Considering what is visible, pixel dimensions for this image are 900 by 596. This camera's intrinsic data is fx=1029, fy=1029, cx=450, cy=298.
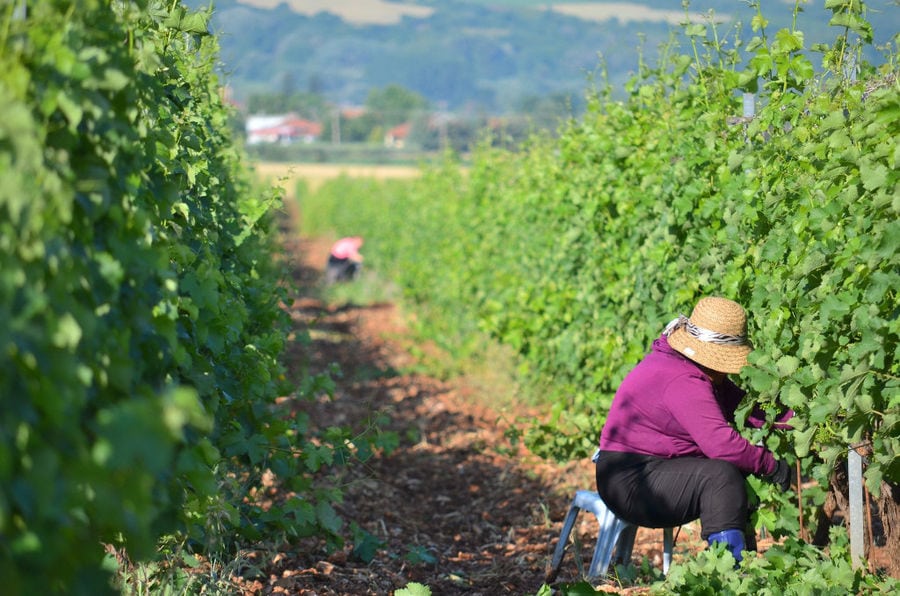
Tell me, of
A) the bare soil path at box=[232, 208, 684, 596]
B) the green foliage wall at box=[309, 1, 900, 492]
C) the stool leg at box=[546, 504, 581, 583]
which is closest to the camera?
the green foliage wall at box=[309, 1, 900, 492]

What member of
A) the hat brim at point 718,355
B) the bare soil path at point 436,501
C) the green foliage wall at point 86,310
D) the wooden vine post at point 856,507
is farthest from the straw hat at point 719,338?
the green foliage wall at point 86,310

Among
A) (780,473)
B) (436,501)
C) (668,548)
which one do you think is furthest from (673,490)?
(436,501)

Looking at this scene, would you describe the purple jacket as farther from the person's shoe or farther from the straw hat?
the person's shoe

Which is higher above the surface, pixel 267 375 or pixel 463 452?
pixel 267 375

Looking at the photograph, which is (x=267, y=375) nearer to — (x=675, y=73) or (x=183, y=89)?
(x=183, y=89)

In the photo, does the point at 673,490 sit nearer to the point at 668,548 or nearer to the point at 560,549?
the point at 668,548

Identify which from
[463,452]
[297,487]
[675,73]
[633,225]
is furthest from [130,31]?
[463,452]

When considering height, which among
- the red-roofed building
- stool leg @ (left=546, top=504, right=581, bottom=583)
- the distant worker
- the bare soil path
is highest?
stool leg @ (left=546, top=504, right=581, bottom=583)

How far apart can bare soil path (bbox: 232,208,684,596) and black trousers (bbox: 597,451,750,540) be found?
730mm

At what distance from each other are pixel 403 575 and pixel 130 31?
3033 millimetres

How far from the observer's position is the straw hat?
436 centimetres

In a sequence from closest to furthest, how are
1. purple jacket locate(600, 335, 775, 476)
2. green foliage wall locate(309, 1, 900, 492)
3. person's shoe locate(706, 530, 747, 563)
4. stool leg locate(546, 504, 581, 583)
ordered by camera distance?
green foliage wall locate(309, 1, 900, 492) < person's shoe locate(706, 530, 747, 563) < purple jacket locate(600, 335, 775, 476) < stool leg locate(546, 504, 581, 583)

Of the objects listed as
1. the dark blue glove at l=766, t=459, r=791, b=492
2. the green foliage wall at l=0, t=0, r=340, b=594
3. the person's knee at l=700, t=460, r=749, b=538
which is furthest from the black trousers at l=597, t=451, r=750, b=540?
the green foliage wall at l=0, t=0, r=340, b=594

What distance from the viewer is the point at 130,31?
9.37ft
